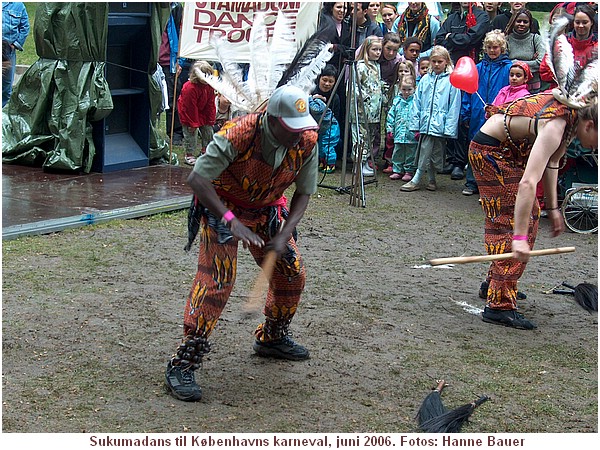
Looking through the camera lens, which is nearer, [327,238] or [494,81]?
[327,238]

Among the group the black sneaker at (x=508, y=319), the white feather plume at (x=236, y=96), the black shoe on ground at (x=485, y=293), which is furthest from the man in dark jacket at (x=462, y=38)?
the white feather plume at (x=236, y=96)

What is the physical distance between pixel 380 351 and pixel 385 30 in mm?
7586

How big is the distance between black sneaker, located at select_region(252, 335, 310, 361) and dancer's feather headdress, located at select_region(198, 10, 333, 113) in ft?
4.22

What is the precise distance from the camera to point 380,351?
506cm

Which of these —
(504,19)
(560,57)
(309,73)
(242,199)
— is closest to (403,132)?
(504,19)

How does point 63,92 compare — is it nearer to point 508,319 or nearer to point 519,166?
point 519,166

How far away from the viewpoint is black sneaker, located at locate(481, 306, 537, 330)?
5.59 meters

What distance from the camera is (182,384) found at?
168 inches

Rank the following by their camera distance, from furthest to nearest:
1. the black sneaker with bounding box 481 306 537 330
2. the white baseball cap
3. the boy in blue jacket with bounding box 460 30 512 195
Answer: the boy in blue jacket with bounding box 460 30 512 195
the black sneaker with bounding box 481 306 537 330
the white baseball cap

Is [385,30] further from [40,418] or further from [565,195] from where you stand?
[40,418]

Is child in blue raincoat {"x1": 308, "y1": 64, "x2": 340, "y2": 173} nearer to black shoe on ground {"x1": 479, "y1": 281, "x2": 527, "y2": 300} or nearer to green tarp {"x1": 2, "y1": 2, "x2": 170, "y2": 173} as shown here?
green tarp {"x1": 2, "y1": 2, "x2": 170, "y2": 173}

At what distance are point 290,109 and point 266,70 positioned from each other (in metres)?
0.77

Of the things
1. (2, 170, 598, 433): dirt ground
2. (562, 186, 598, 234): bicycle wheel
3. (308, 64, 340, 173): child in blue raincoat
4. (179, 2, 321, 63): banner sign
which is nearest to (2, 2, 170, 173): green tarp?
(179, 2, 321, 63): banner sign
